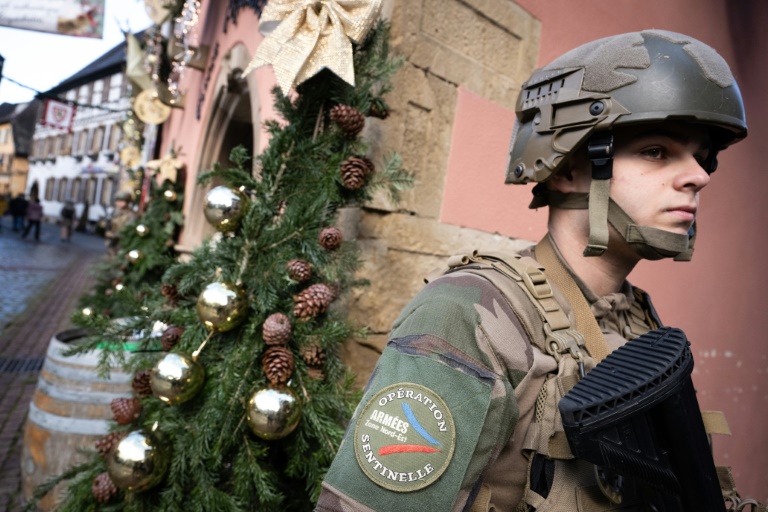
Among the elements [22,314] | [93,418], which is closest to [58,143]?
[22,314]

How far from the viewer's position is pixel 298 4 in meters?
2.11

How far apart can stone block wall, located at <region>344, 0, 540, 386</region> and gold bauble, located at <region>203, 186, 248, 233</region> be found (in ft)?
1.93

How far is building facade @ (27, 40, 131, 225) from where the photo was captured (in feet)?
102

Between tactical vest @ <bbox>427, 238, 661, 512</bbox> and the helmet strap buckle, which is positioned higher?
the helmet strap buckle

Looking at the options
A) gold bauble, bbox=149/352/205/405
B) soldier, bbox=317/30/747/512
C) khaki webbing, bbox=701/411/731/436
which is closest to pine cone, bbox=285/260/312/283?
gold bauble, bbox=149/352/205/405

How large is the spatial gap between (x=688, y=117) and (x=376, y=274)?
1.46 m

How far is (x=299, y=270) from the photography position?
6.23 ft

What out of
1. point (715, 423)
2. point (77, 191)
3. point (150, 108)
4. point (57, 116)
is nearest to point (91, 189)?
point (77, 191)

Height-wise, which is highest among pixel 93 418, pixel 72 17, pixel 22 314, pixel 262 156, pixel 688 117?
pixel 72 17

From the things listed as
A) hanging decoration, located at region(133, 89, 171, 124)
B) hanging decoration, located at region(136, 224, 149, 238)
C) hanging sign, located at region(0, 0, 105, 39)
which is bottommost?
hanging decoration, located at region(136, 224, 149, 238)

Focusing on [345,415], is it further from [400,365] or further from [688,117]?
[688,117]

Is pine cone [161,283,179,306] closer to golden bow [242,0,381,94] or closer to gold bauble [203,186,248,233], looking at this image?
gold bauble [203,186,248,233]

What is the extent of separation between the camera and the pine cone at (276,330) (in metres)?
1.83

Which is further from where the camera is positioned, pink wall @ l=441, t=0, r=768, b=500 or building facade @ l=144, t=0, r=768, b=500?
pink wall @ l=441, t=0, r=768, b=500
